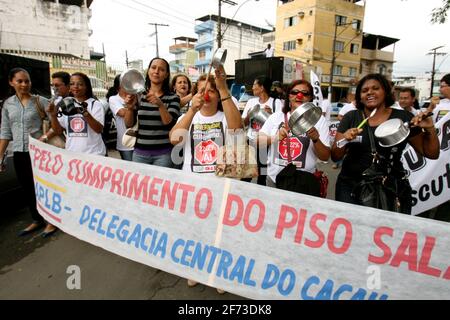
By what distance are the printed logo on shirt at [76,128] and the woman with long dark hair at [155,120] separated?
594mm

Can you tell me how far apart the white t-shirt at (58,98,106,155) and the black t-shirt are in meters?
2.52

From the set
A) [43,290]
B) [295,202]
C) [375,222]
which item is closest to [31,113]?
[43,290]

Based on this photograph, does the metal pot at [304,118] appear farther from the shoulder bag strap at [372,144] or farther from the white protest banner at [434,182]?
the white protest banner at [434,182]

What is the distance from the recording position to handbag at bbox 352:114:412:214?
83.1 inches

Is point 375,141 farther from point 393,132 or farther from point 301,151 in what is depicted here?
point 301,151

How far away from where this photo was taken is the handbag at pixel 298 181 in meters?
2.28

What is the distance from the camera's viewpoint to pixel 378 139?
6.97 feet

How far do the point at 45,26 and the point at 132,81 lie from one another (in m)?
31.9

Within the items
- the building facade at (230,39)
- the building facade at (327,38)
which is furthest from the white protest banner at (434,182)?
the building facade at (230,39)

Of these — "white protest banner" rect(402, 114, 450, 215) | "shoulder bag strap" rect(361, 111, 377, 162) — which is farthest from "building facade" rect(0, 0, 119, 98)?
"shoulder bag strap" rect(361, 111, 377, 162)

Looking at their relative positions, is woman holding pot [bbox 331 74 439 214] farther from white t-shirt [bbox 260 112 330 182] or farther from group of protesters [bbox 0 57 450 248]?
white t-shirt [bbox 260 112 330 182]

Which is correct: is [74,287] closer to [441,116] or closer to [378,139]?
[378,139]

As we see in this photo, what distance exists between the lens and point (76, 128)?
126 inches
